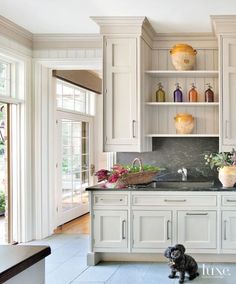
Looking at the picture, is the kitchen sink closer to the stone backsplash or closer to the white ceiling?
the stone backsplash

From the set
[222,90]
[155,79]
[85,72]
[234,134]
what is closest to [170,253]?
[234,134]

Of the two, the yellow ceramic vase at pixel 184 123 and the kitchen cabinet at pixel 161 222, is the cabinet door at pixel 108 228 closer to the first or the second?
the kitchen cabinet at pixel 161 222

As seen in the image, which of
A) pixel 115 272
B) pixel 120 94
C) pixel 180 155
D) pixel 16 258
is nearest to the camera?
pixel 16 258

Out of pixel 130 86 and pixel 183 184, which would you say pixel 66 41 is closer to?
pixel 130 86

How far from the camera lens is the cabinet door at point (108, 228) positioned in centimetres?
421

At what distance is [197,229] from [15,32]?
121 inches

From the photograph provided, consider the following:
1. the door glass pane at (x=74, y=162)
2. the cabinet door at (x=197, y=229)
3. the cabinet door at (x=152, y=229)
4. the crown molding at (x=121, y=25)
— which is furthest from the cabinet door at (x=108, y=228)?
the door glass pane at (x=74, y=162)

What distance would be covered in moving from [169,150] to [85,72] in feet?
9.14

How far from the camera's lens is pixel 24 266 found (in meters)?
1.38

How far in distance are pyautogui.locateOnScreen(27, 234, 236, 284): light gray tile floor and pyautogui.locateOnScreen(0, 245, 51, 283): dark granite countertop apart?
2.30 meters

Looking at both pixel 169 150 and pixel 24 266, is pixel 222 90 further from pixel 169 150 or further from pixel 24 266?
pixel 24 266

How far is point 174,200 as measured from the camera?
4.19m

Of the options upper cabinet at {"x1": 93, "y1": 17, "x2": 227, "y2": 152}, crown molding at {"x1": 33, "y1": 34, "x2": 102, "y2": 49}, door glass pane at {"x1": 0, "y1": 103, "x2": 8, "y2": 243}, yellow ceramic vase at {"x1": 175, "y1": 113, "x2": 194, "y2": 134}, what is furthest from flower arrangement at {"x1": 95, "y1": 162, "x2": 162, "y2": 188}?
crown molding at {"x1": 33, "y1": 34, "x2": 102, "y2": 49}

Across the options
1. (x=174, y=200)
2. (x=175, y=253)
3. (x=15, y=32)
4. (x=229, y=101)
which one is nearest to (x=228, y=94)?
(x=229, y=101)
